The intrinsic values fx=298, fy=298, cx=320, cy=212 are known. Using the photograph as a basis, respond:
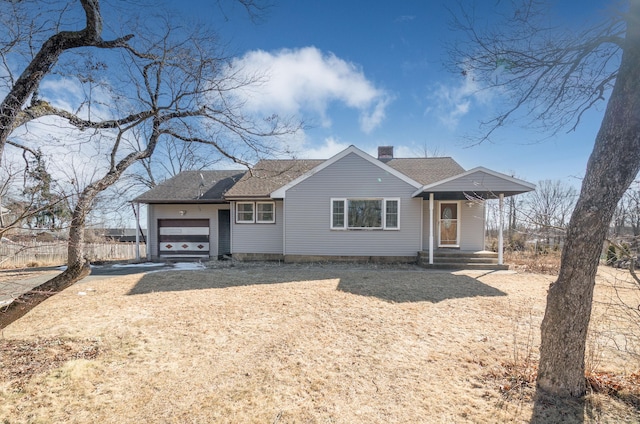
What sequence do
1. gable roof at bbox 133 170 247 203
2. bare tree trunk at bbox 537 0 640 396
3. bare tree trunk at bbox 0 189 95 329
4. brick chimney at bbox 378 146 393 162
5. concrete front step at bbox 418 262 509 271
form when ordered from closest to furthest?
bare tree trunk at bbox 537 0 640 396, bare tree trunk at bbox 0 189 95 329, concrete front step at bbox 418 262 509 271, gable roof at bbox 133 170 247 203, brick chimney at bbox 378 146 393 162

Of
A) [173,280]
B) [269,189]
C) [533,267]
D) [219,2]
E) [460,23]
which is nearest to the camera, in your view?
[460,23]

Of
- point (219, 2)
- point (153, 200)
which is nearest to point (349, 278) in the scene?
point (219, 2)

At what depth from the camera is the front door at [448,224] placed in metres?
12.2

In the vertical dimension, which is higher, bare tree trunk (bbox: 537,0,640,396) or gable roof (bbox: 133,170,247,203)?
gable roof (bbox: 133,170,247,203)

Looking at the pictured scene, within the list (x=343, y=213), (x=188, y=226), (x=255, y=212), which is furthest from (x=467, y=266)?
(x=188, y=226)

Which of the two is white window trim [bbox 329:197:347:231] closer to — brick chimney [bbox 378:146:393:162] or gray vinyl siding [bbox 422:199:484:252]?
gray vinyl siding [bbox 422:199:484:252]

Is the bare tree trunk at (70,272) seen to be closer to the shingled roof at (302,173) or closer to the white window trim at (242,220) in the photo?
the shingled roof at (302,173)

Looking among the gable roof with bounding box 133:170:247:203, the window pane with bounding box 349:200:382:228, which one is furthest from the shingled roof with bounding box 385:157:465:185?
the gable roof with bounding box 133:170:247:203

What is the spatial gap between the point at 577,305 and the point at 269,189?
11633 mm

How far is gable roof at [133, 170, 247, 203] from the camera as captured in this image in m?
14.0

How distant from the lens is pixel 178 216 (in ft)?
47.7

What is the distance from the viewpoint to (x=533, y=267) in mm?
11172

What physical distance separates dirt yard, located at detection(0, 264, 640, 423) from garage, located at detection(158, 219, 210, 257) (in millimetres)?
7418

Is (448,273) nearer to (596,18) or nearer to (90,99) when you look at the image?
(596,18)
